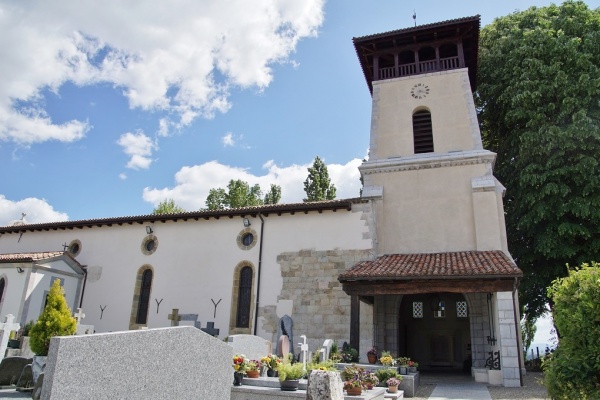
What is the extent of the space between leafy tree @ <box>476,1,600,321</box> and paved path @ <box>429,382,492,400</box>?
723 centimetres

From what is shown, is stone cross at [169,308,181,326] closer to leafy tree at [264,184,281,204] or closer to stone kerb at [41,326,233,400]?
stone kerb at [41,326,233,400]

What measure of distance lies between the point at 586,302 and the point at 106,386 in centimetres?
564

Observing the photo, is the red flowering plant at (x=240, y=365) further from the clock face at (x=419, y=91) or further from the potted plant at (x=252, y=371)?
the clock face at (x=419, y=91)

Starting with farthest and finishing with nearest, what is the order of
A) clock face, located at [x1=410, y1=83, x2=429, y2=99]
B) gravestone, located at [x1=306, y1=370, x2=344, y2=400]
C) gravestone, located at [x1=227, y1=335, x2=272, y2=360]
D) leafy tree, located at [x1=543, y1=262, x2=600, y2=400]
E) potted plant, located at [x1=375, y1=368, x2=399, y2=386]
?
clock face, located at [x1=410, y1=83, x2=429, y2=99] → gravestone, located at [x1=227, y1=335, x2=272, y2=360] → potted plant, located at [x1=375, y1=368, x2=399, y2=386] → leafy tree, located at [x1=543, y1=262, x2=600, y2=400] → gravestone, located at [x1=306, y1=370, x2=344, y2=400]

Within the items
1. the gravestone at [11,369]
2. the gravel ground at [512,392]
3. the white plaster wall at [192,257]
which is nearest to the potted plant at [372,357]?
the gravel ground at [512,392]

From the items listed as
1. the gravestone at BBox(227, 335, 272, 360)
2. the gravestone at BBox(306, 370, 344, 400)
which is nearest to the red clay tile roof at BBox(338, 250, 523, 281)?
the gravestone at BBox(227, 335, 272, 360)

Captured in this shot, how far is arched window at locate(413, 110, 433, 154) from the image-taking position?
57.5 feet

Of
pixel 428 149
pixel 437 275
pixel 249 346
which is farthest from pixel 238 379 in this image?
pixel 428 149

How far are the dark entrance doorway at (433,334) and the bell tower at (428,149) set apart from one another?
4231 millimetres

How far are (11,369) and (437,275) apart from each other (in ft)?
34.0

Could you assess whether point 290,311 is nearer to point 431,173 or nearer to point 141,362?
point 431,173

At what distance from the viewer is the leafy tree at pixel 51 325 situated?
1131cm

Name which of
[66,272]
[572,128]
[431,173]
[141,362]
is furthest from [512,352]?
[66,272]

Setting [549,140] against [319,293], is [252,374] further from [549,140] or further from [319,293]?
[549,140]
